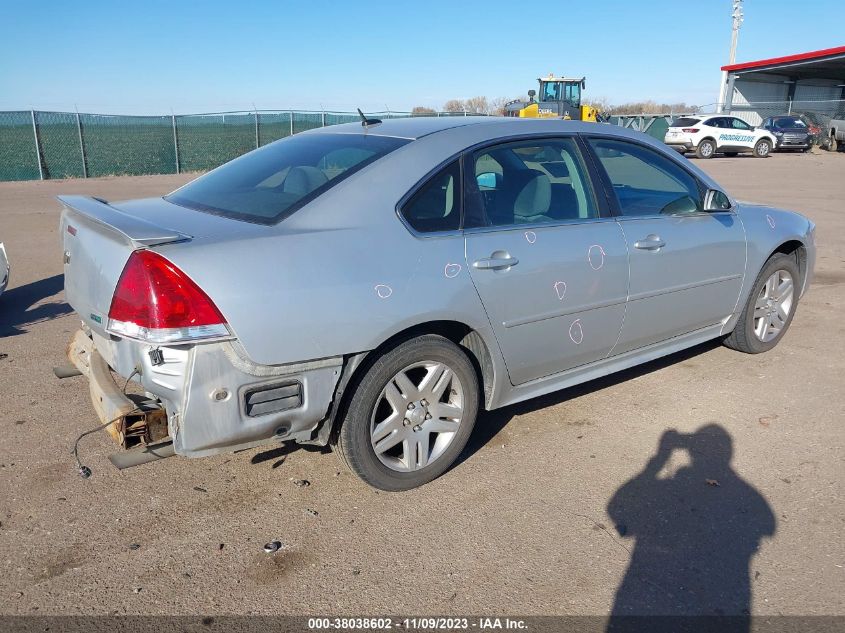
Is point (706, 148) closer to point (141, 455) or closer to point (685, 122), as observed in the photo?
point (685, 122)

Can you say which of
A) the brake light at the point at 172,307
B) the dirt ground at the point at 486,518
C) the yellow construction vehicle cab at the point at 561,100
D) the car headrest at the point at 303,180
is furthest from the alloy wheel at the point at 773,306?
the yellow construction vehicle cab at the point at 561,100

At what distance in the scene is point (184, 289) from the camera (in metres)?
2.68

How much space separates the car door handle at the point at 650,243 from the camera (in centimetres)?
406

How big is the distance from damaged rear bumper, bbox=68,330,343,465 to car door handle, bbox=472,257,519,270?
0.84 meters

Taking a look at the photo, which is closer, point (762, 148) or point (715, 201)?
point (715, 201)

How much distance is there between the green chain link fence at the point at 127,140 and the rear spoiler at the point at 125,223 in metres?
15.1

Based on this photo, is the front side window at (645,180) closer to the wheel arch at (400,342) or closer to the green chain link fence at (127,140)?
the wheel arch at (400,342)

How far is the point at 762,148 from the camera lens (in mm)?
30344

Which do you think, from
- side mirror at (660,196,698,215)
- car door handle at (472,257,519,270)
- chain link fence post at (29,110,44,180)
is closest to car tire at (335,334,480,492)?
car door handle at (472,257,519,270)

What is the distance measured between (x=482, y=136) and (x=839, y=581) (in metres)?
2.52

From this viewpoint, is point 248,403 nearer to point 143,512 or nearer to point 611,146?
point 143,512

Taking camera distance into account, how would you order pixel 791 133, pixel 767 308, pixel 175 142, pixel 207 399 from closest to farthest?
pixel 207 399, pixel 767 308, pixel 175 142, pixel 791 133

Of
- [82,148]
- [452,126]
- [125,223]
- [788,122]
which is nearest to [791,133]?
[788,122]

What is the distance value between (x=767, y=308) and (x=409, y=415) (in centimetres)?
326
